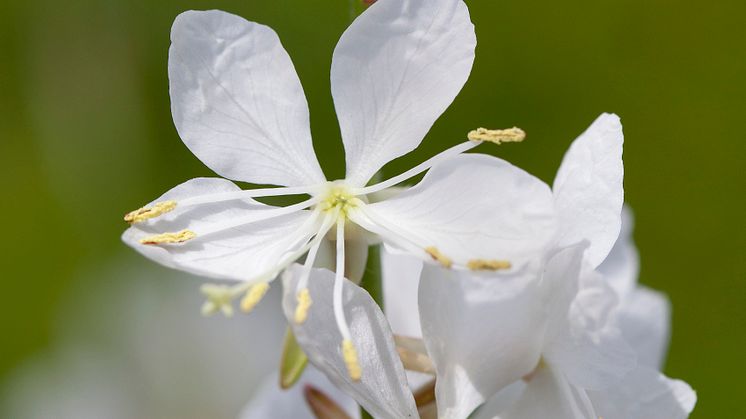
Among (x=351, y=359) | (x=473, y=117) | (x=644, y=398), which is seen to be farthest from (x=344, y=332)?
(x=473, y=117)

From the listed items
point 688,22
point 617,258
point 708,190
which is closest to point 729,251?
point 708,190

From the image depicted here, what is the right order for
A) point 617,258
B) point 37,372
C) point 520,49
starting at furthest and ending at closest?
1. point 520,49
2. point 37,372
3. point 617,258

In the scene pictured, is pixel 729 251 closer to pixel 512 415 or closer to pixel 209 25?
pixel 512 415

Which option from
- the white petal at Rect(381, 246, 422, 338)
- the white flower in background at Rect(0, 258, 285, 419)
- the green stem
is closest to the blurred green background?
the white flower in background at Rect(0, 258, 285, 419)

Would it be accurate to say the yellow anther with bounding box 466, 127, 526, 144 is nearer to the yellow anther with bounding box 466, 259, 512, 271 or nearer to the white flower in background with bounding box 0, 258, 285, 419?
the yellow anther with bounding box 466, 259, 512, 271

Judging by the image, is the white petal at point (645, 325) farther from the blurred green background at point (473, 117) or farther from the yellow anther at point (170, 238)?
the blurred green background at point (473, 117)

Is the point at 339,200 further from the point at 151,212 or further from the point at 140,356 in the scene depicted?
the point at 140,356
